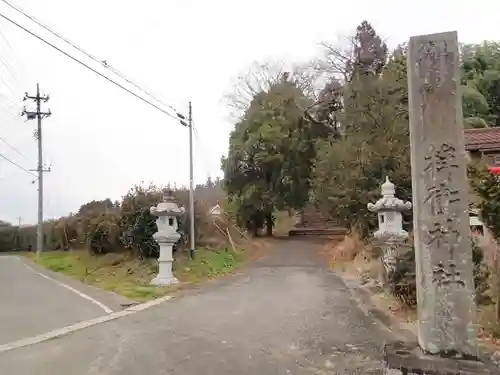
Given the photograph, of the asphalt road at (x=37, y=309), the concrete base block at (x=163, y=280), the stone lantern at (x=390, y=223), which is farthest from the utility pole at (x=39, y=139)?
the stone lantern at (x=390, y=223)

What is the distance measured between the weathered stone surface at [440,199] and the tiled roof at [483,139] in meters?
17.4

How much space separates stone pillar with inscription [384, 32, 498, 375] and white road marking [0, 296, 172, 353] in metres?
5.46

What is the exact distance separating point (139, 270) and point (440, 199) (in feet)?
42.1

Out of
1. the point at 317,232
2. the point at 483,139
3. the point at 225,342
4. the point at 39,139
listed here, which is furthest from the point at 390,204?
the point at 39,139

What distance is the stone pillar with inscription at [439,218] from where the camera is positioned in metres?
4.51

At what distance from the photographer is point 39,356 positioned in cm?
630

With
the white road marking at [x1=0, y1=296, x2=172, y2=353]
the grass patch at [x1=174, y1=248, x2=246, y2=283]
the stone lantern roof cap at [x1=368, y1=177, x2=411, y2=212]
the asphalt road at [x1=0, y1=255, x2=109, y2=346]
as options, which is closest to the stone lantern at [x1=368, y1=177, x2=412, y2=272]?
the stone lantern roof cap at [x1=368, y1=177, x2=411, y2=212]

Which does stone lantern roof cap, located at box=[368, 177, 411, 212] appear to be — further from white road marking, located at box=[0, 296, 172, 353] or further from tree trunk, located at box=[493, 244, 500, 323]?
white road marking, located at box=[0, 296, 172, 353]

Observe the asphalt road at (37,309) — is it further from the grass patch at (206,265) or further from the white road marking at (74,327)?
the grass patch at (206,265)

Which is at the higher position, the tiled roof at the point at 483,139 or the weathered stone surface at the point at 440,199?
the tiled roof at the point at 483,139

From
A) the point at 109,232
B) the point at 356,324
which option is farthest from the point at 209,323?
the point at 109,232

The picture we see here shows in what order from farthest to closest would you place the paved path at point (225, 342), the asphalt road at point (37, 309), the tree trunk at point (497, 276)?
the asphalt road at point (37, 309)
the tree trunk at point (497, 276)
the paved path at point (225, 342)

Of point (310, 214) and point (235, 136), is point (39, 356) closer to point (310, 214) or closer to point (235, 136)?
point (235, 136)

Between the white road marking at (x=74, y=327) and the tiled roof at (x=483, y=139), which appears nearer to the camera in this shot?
the white road marking at (x=74, y=327)
